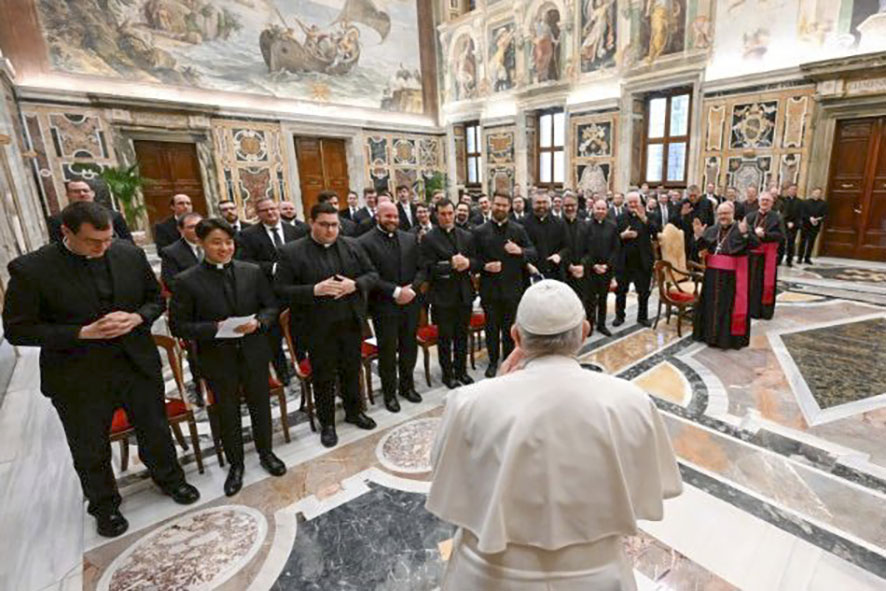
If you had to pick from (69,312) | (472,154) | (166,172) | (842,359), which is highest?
(472,154)

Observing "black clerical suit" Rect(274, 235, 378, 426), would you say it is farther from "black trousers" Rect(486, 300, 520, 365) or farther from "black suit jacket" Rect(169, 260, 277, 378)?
"black trousers" Rect(486, 300, 520, 365)

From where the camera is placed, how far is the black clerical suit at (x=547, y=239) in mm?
5145

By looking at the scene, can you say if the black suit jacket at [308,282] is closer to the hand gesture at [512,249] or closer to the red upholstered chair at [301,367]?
the red upholstered chair at [301,367]

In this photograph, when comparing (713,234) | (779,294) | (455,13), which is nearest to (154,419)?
(713,234)

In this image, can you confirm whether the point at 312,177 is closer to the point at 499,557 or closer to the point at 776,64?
the point at 776,64

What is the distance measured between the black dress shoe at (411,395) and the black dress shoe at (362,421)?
1.72ft

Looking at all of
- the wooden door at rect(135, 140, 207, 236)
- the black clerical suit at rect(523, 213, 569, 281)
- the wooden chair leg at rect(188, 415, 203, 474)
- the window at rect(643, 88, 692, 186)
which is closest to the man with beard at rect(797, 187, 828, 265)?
the window at rect(643, 88, 692, 186)

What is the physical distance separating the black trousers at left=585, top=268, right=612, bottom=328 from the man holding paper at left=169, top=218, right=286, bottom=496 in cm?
399

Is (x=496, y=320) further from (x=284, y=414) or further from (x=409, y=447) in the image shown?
(x=284, y=414)

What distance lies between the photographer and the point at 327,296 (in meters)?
3.23

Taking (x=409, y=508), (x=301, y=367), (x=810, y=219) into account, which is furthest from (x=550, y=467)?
(x=810, y=219)

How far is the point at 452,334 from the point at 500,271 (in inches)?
30.7

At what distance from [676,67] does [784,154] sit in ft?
10.2

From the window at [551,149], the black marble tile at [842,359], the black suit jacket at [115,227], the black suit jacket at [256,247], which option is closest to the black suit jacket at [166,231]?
the black suit jacket at [115,227]
